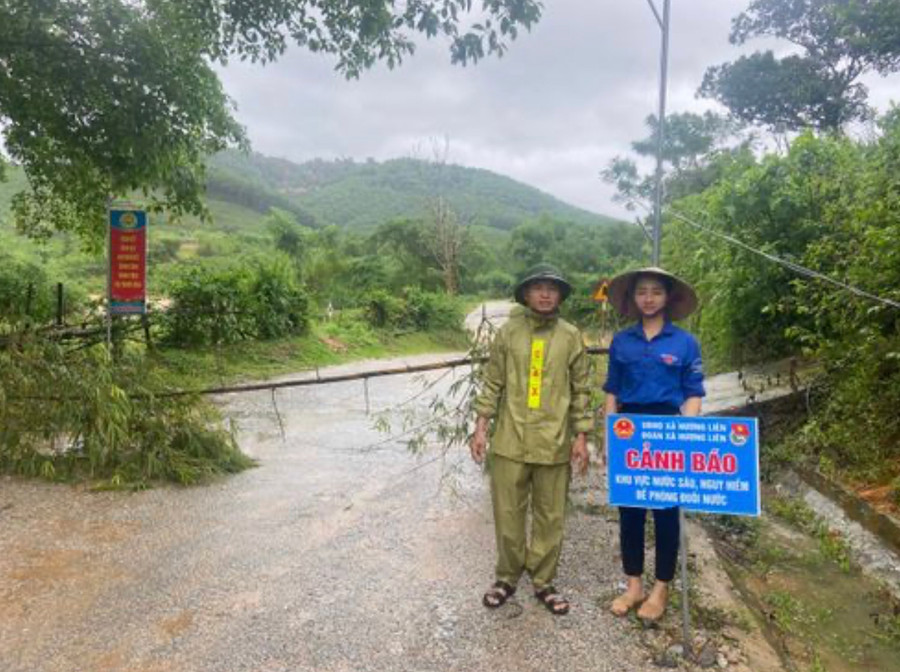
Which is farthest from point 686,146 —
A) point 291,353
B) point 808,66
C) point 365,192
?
point 365,192

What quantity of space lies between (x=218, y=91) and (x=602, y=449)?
5.53 m

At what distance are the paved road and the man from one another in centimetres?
24

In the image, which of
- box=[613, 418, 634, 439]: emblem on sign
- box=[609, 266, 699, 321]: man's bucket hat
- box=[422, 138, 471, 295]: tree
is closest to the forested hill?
box=[422, 138, 471, 295]: tree

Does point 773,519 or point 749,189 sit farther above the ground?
point 749,189

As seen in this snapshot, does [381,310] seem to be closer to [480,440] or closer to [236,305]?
[236,305]

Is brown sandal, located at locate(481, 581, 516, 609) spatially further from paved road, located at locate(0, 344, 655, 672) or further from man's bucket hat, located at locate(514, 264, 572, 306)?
man's bucket hat, located at locate(514, 264, 572, 306)

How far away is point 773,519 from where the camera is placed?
5535mm

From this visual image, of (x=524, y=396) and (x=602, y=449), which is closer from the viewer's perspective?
(x=524, y=396)

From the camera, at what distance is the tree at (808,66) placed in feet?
63.9

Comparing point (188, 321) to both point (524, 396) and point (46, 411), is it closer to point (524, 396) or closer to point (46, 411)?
point (46, 411)

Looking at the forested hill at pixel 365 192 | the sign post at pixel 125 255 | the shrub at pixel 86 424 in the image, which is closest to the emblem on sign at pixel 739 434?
the shrub at pixel 86 424

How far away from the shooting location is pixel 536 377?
3.38 meters

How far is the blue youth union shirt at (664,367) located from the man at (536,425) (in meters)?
0.26

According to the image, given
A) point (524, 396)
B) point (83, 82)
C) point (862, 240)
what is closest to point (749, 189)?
point (862, 240)
